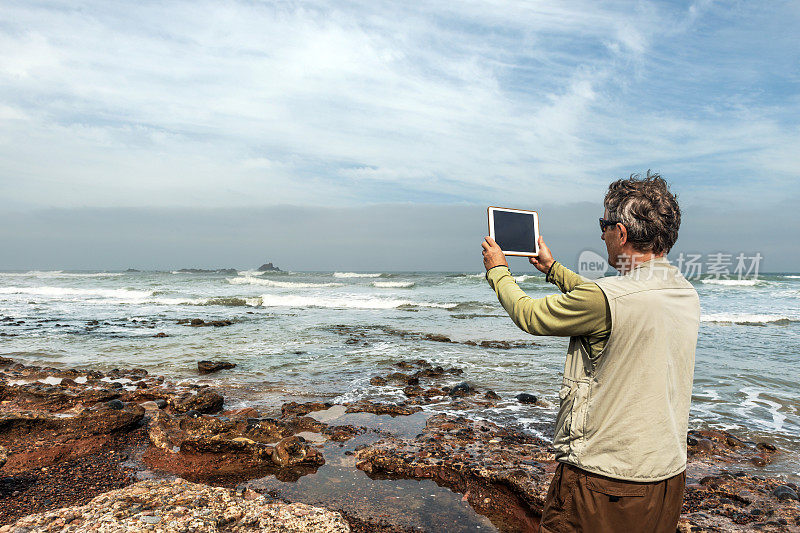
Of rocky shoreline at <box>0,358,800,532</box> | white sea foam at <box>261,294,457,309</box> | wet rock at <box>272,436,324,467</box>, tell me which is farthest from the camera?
white sea foam at <box>261,294,457,309</box>

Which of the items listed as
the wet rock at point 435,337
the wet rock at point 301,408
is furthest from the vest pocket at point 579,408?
Answer: the wet rock at point 435,337

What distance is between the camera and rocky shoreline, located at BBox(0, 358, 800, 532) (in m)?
3.29

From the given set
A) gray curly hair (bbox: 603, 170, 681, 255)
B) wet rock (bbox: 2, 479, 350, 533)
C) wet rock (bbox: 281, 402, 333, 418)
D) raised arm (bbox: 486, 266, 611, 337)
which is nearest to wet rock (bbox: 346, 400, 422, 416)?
wet rock (bbox: 281, 402, 333, 418)

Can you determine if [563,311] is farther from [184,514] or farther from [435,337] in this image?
[435,337]

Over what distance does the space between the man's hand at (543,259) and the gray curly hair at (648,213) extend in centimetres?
57

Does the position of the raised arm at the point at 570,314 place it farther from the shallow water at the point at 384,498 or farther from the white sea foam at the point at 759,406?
the white sea foam at the point at 759,406

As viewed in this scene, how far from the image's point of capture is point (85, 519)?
120 inches

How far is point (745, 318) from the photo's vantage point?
18312mm

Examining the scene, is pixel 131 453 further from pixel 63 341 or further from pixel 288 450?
pixel 63 341

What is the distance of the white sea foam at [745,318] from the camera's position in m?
17.4

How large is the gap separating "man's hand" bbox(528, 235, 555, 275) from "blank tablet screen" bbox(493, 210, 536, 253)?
0.27ft

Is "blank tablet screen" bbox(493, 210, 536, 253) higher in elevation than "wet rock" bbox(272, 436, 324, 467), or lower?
higher

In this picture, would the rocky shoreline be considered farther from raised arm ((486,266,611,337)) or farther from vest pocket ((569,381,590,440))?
raised arm ((486,266,611,337))

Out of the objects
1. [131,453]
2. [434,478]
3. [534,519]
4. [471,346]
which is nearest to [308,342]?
[471,346]
